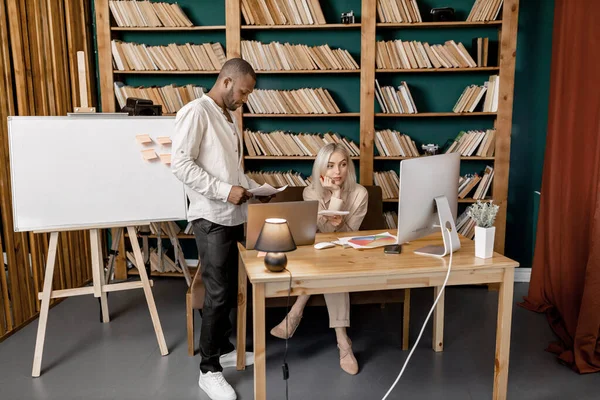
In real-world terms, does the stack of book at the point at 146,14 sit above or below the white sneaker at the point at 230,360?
above

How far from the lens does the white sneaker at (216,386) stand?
→ 233cm

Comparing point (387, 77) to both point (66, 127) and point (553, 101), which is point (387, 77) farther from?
point (66, 127)

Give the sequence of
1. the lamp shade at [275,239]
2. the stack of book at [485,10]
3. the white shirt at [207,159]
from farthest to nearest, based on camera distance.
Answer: the stack of book at [485,10]
the white shirt at [207,159]
the lamp shade at [275,239]

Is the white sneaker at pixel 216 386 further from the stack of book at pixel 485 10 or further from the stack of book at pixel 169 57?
the stack of book at pixel 485 10

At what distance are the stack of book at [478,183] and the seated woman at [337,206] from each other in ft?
4.35

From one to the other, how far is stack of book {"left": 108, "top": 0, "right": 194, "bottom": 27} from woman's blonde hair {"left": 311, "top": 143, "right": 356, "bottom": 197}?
186 centimetres

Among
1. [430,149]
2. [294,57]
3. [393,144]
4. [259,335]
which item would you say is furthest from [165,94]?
[259,335]

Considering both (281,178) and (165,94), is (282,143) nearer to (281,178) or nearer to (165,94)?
(281,178)

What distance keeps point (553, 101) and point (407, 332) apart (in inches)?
71.1

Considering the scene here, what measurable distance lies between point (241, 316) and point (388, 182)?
1897 millimetres

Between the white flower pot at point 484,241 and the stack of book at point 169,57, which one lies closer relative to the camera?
the white flower pot at point 484,241

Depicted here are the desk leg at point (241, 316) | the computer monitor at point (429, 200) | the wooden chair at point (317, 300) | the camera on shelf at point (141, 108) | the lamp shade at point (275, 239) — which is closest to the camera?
the lamp shade at point (275, 239)

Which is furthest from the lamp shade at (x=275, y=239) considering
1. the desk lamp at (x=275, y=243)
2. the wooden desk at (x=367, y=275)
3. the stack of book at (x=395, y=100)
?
the stack of book at (x=395, y=100)

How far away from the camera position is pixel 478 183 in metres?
3.90
